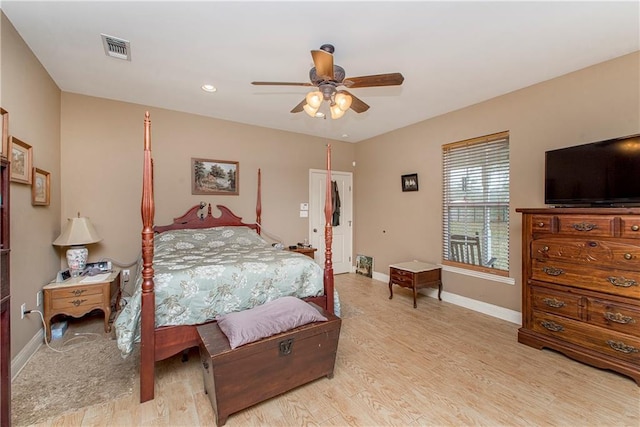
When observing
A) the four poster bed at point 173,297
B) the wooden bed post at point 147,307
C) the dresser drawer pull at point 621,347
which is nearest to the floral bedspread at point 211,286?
the four poster bed at point 173,297

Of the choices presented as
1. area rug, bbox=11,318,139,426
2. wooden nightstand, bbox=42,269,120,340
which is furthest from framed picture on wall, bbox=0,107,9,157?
area rug, bbox=11,318,139,426

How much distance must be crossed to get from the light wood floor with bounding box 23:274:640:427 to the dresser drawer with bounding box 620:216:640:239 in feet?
3.53

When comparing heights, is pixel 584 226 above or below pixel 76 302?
above

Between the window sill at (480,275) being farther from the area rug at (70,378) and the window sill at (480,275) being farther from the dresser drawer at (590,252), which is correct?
the area rug at (70,378)

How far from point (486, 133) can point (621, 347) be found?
7.93 ft

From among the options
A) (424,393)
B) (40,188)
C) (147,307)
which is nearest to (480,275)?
(424,393)

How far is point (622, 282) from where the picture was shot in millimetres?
2135

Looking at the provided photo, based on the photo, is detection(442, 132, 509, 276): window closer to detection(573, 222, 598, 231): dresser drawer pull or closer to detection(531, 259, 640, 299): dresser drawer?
detection(531, 259, 640, 299): dresser drawer

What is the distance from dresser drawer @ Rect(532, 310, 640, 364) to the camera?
2096 millimetres

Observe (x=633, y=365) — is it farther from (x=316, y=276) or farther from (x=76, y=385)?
(x=76, y=385)

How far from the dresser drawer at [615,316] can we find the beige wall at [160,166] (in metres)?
3.80

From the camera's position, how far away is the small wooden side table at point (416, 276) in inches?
145

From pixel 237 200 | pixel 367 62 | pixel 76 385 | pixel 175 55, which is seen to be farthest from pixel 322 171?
pixel 76 385

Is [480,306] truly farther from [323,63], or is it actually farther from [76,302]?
[76,302]
